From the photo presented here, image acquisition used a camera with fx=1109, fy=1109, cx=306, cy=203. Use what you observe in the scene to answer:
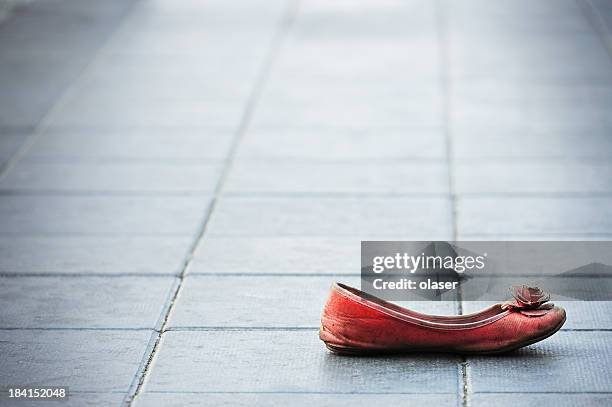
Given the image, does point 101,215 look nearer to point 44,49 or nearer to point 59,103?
point 59,103

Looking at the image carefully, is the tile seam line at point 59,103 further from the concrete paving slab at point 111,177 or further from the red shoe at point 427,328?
the red shoe at point 427,328

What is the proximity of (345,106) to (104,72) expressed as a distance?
191 centimetres

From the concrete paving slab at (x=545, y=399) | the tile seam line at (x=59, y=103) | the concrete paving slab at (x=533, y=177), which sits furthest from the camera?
the tile seam line at (x=59, y=103)

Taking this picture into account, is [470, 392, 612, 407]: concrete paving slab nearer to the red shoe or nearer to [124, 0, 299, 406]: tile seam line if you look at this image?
the red shoe

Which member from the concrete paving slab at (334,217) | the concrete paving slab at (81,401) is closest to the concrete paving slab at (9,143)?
the concrete paving slab at (334,217)

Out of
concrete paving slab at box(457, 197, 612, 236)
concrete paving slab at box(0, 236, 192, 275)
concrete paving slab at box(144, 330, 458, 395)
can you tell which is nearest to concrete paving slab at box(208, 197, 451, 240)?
concrete paving slab at box(457, 197, 612, 236)

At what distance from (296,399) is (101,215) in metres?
2.10

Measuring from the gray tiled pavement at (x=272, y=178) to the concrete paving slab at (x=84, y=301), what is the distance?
0.04 feet

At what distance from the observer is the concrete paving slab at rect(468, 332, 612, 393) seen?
11.4 feet

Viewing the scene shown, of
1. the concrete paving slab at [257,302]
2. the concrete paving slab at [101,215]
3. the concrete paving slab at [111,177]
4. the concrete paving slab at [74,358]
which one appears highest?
the concrete paving slab at [74,358]

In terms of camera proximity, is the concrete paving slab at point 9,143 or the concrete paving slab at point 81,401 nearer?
the concrete paving slab at point 81,401

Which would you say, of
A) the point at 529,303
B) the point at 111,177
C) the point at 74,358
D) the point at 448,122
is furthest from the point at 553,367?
the point at 448,122

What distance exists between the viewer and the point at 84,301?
4.26 metres

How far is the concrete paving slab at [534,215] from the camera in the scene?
4.87 meters
